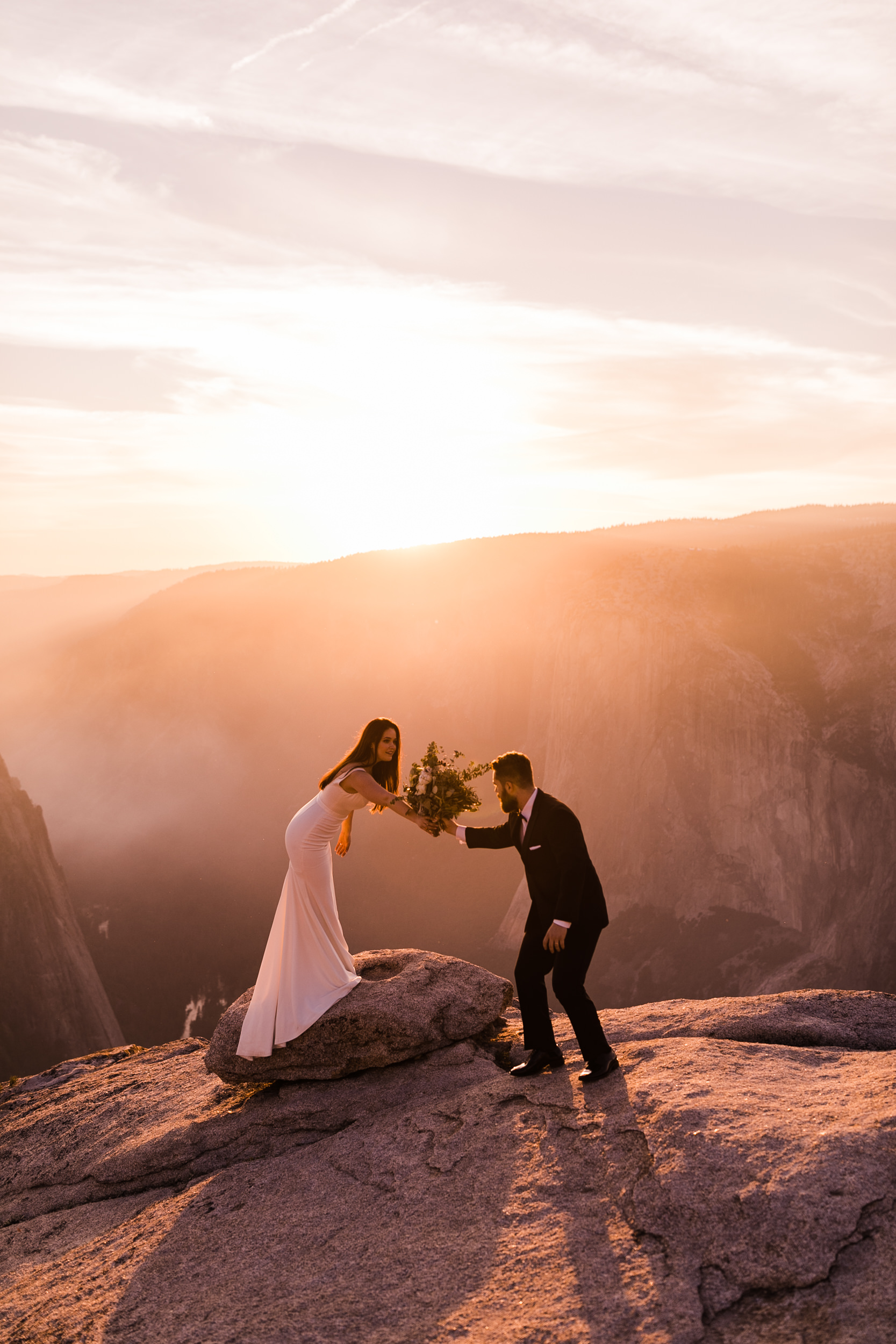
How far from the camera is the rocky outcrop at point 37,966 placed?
27.1 m

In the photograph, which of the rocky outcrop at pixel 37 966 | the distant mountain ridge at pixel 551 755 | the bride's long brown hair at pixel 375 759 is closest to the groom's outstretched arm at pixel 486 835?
the bride's long brown hair at pixel 375 759

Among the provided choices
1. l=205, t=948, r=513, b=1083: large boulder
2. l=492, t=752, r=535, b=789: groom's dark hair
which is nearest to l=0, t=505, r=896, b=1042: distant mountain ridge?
l=205, t=948, r=513, b=1083: large boulder

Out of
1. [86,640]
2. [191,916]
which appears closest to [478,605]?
[191,916]

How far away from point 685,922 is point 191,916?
20.6m

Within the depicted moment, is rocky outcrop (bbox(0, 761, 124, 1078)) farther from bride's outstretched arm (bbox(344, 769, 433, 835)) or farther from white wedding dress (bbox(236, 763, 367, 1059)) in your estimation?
bride's outstretched arm (bbox(344, 769, 433, 835))

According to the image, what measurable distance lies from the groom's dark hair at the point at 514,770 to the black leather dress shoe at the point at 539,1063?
2.29 meters

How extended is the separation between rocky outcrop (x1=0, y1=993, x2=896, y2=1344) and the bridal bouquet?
7.23 feet

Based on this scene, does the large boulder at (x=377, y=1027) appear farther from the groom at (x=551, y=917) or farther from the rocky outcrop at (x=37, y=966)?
the rocky outcrop at (x=37, y=966)

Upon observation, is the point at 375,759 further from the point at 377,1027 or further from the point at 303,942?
the point at 377,1027

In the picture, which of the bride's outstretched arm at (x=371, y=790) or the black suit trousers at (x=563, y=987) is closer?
the black suit trousers at (x=563, y=987)

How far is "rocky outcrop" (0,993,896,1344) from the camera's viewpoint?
160 inches

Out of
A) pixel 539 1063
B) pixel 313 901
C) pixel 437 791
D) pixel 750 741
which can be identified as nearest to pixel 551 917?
pixel 539 1063

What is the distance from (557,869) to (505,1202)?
236cm

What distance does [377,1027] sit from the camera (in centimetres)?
750
